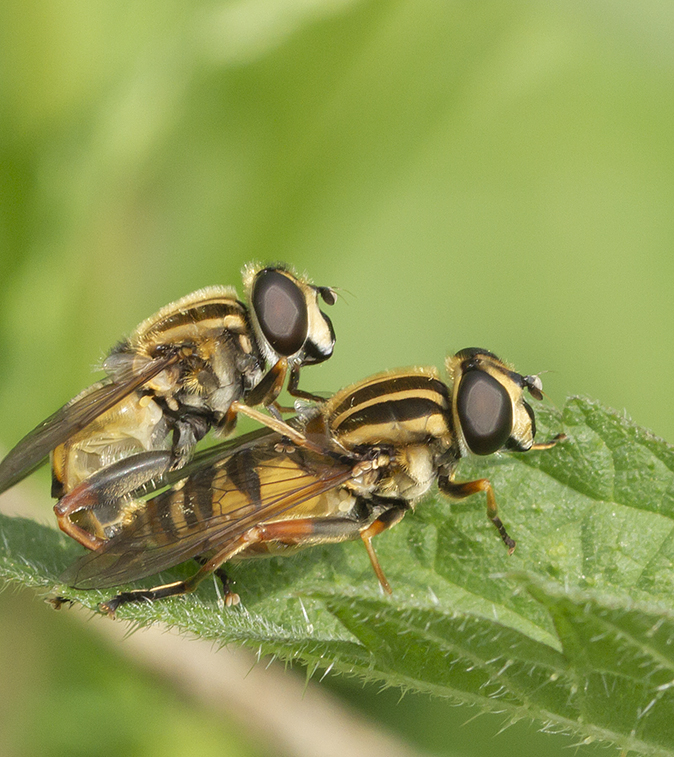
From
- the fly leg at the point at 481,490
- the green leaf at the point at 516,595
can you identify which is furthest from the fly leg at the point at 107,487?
the fly leg at the point at 481,490

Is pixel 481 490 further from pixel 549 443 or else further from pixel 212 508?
pixel 212 508

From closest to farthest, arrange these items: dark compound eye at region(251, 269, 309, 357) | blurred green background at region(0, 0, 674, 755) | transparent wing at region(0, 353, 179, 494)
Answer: transparent wing at region(0, 353, 179, 494)
dark compound eye at region(251, 269, 309, 357)
blurred green background at region(0, 0, 674, 755)

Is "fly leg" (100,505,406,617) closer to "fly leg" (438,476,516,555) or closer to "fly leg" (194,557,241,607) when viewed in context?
"fly leg" (194,557,241,607)

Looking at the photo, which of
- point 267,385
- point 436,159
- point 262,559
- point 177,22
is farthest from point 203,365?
point 436,159

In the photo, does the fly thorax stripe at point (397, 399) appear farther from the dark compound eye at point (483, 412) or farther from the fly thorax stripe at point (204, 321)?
the fly thorax stripe at point (204, 321)

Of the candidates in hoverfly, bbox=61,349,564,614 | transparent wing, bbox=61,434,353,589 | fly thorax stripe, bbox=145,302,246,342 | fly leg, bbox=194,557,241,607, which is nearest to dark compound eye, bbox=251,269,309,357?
fly thorax stripe, bbox=145,302,246,342

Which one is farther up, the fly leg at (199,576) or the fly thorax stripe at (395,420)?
the fly thorax stripe at (395,420)

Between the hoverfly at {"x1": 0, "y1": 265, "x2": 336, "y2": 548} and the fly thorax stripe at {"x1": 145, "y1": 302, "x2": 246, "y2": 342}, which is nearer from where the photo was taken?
the hoverfly at {"x1": 0, "y1": 265, "x2": 336, "y2": 548}

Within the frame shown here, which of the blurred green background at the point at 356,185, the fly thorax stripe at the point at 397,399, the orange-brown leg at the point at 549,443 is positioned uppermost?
the blurred green background at the point at 356,185

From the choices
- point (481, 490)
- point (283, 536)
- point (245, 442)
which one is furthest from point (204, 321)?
point (481, 490)

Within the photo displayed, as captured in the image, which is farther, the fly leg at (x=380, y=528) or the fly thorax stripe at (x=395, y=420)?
the fly thorax stripe at (x=395, y=420)
